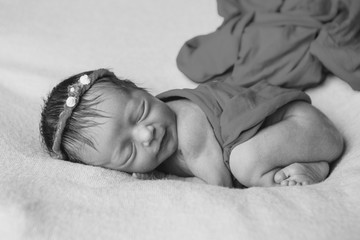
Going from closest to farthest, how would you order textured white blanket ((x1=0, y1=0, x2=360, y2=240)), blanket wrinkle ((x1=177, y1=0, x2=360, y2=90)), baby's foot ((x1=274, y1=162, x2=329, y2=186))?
textured white blanket ((x1=0, y1=0, x2=360, y2=240)), baby's foot ((x1=274, y1=162, x2=329, y2=186)), blanket wrinkle ((x1=177, y1=0, x2=360, y2=90))

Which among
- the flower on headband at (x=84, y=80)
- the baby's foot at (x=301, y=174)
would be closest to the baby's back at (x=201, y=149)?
the baby's foot at (x=301, y=174)

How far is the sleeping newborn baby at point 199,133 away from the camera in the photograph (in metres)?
1.10

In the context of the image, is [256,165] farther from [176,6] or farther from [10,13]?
[10,13]

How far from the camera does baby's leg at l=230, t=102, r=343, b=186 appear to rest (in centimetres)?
108

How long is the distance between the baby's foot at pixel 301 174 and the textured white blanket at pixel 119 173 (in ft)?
0.17

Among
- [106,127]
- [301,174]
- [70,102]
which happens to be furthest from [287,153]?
→ [70,102]

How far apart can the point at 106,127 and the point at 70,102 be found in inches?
4.3

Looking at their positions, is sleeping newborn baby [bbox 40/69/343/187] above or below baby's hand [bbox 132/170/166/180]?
above

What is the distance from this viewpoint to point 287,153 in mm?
1088

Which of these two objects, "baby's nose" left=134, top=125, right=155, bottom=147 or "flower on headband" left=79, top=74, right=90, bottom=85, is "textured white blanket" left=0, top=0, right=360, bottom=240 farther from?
"flower on headband" left=79, top=74, right=90, bottom=85

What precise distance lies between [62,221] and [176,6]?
1.13 metres

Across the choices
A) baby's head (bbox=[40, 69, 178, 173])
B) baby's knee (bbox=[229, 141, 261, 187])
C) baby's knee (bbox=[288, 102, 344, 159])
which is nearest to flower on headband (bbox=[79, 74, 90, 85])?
baby's head (bbox=[40, 69, 178, 173])

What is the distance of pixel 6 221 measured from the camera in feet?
2.81

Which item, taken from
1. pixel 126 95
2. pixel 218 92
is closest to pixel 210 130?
pixel 218 92
